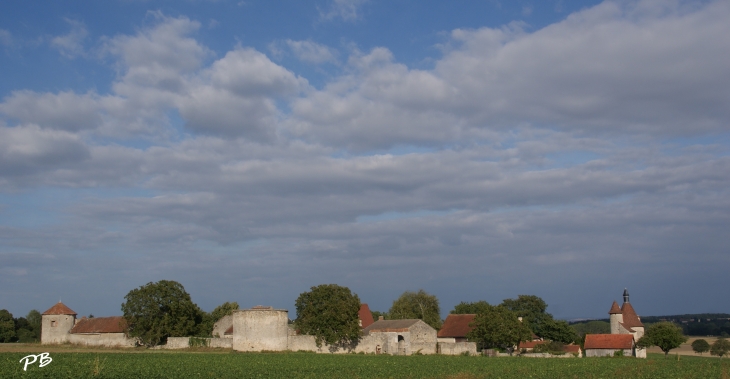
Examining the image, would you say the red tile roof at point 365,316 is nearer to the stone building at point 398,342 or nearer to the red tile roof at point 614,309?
the stone building at point 398,342

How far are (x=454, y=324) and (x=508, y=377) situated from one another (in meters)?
35.6

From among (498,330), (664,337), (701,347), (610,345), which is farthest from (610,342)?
(701,347)

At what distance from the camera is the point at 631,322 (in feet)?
242

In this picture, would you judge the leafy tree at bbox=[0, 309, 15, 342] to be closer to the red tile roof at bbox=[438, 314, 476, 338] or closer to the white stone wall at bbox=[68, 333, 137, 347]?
the white stone wall at bbox=[68, 333, 137, 347]

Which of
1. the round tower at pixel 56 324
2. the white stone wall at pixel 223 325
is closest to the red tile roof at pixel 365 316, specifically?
the white stone wall at pixel 223 325

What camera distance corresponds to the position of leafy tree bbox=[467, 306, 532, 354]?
50.8m

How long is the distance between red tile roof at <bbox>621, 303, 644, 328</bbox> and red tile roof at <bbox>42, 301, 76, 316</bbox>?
62.3 m

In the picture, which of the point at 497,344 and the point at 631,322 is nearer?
the point at 497,344

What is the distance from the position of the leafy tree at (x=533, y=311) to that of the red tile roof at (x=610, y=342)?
15.3 metres

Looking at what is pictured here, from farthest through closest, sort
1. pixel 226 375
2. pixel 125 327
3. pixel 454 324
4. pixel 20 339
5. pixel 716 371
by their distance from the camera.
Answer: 1. pixel 20 339
2. pixel 454 324
3. pixel 125 327
4. pixel 716 371
5. pixel 226 375

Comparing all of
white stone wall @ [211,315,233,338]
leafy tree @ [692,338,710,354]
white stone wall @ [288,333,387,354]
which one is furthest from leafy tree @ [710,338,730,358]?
white stone wall @ [211,315,233,338]

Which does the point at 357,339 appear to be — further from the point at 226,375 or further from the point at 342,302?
the point at 226,375

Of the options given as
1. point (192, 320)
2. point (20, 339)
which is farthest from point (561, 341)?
point (20, 339)

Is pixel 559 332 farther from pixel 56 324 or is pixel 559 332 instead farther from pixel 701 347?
pixel 56 324
